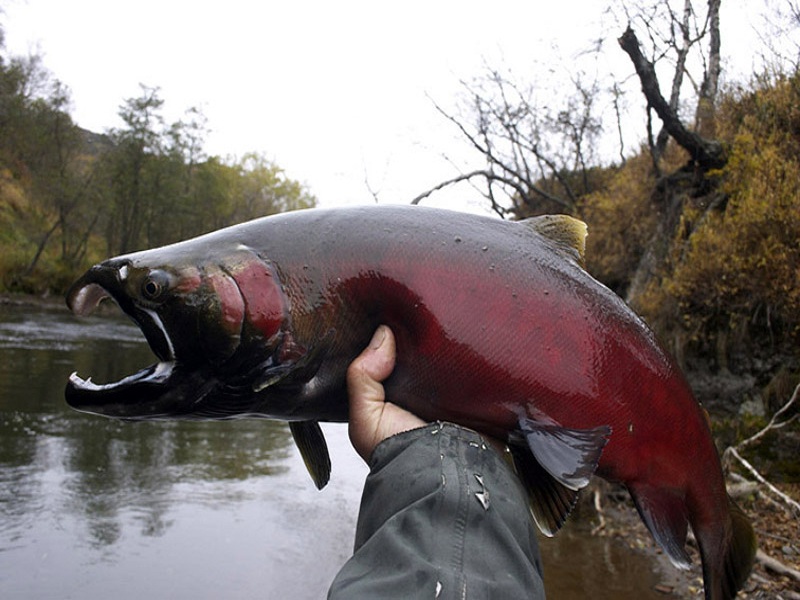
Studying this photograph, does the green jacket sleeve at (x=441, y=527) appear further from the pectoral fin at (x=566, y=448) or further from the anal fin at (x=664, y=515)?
Answer: the anal fin at (x=664, y=515)

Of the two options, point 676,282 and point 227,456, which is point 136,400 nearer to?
point 227,456

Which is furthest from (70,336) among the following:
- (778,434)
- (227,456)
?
(778,434)

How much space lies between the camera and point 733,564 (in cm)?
191

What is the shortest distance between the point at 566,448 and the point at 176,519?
21.2ft

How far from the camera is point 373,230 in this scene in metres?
1.71

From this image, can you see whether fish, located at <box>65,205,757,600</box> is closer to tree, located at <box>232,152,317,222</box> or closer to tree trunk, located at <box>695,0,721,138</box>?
tree trunk, located at <box>695,0,721,138</box>

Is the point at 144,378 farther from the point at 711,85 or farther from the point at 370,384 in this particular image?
the point at 711,85

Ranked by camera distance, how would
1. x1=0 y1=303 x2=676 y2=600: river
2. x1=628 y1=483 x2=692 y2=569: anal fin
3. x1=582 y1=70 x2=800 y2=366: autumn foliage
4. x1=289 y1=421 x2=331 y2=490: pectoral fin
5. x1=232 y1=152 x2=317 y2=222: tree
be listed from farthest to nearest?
x1=232 y1=152 x2=317 y2=222: tree < x1=582 y1=70 x2=800 y2=366: autumn foliage < x1=0 y1=303 x2=676 y2=600: river < x1=289 y1=421 x2=331 y2=490: pectoral fin < x1=628 y1=483 x2=692 y2=569: anal fin

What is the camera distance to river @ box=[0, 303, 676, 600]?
5.80m

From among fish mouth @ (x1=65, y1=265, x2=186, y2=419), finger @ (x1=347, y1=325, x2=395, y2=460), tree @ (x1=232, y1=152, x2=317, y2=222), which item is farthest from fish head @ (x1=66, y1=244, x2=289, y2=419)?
tree @ (x1=232, y1=152, x2=317, y2=222)

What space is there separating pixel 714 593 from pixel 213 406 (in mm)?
1540

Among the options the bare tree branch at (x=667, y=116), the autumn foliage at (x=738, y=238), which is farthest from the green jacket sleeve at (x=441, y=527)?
the bare tree branch at (x=667, y=116)

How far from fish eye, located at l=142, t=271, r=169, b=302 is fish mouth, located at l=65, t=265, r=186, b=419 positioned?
0.04m

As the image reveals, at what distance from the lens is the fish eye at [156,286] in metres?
1.54
